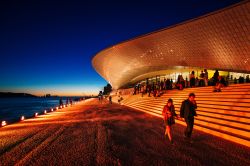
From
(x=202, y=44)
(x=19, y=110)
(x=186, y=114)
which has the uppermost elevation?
(x=202, y=44)

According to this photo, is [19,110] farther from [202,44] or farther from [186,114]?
[186,114]

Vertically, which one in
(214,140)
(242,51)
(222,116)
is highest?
(242,51)

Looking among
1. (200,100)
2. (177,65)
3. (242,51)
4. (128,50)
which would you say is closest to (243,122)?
(200,100)

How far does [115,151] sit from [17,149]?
8.93 ft

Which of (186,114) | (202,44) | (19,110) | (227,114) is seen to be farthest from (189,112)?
(19,110)

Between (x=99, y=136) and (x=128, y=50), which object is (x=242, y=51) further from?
(x=128, y=50)

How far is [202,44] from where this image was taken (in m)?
22.6

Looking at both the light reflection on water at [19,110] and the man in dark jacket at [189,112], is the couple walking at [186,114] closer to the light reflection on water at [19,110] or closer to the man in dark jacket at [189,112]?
the man in dark jacket at [189,112]

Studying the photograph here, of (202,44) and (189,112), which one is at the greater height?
(202,44)

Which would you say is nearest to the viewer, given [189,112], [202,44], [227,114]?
[189,112]

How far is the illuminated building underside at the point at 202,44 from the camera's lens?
57.4 feet

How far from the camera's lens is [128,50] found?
3622cm

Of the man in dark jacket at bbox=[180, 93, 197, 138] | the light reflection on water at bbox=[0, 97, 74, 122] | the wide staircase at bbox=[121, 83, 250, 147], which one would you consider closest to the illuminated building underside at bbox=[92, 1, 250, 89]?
the wide staircase at bbox=[121, 83, 250, 147]

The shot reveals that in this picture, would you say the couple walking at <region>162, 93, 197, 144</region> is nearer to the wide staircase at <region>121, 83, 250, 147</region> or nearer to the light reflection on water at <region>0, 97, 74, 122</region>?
the wide staircase at <region>121, 83, 250, 147</region>
